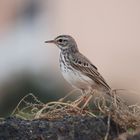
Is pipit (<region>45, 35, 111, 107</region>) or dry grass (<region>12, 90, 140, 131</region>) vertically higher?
pipit (<region>45, 35, 111, 107</region>)

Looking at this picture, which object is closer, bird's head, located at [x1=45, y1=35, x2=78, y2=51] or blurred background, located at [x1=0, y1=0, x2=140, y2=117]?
bird's head, located at [x1=45, y1=35, x2=78, y2=51]

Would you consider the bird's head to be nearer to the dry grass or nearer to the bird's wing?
the bird's wing

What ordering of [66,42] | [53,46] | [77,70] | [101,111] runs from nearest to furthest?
[101,111] → [77,70] → [66,42] → [53,46]

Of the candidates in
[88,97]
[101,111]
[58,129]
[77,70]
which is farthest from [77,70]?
[58,129]

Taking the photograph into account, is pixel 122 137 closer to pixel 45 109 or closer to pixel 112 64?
pixel 45 109

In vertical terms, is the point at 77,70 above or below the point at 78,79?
above

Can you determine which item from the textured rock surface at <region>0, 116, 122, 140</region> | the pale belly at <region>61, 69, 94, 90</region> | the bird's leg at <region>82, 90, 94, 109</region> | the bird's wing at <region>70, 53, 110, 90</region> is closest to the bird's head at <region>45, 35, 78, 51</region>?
the bird's wing at <region>70, 53, 110, 90</region>

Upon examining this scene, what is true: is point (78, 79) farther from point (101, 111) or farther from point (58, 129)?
point (58, 129)

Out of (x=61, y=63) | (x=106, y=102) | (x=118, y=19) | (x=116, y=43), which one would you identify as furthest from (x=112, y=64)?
(x=106, y=102)
